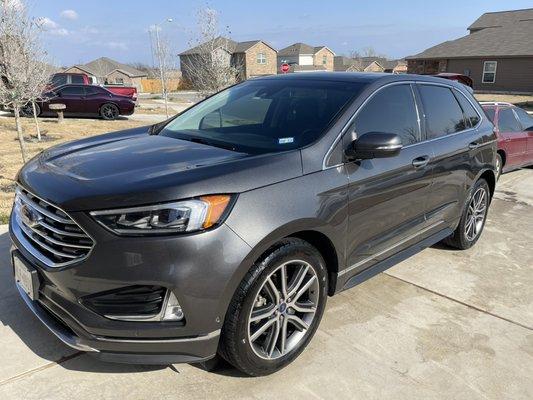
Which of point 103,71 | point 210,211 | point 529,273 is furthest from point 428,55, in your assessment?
point 103,71

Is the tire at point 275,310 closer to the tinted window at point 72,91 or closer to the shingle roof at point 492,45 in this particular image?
the tinted window at point 72,91

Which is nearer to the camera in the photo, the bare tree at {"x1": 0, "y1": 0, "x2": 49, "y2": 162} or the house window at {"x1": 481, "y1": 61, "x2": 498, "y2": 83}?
the bare tree at {"x1": 0, "y1": 0, "x2": 49, "y2": 162}

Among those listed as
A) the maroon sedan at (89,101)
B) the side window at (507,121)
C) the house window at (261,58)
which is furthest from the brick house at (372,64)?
the side window at (507,121)

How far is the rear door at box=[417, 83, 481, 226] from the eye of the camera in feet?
13.1

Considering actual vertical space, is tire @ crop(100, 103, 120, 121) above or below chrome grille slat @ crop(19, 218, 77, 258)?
below

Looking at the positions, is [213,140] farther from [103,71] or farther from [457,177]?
[103,71]

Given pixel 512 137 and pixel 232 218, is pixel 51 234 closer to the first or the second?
pixel 232 218

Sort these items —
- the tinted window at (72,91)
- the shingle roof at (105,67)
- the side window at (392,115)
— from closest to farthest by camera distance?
the side window at (392,115) < the tinted window at (72,91) < the shingle roof at (105,67)

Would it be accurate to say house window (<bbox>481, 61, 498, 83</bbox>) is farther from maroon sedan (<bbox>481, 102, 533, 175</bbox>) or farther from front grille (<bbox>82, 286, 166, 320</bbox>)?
front grille (<bbox>82, 286, 166, 320</bbox>)

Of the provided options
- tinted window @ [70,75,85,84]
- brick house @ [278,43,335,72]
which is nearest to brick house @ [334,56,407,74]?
brick house @ [278,43,335,72]

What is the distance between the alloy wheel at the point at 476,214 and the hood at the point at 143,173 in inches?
109

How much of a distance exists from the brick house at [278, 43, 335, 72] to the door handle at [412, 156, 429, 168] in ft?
253

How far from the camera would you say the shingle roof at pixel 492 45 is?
118 ft

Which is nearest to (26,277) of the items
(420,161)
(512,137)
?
(420,161)
